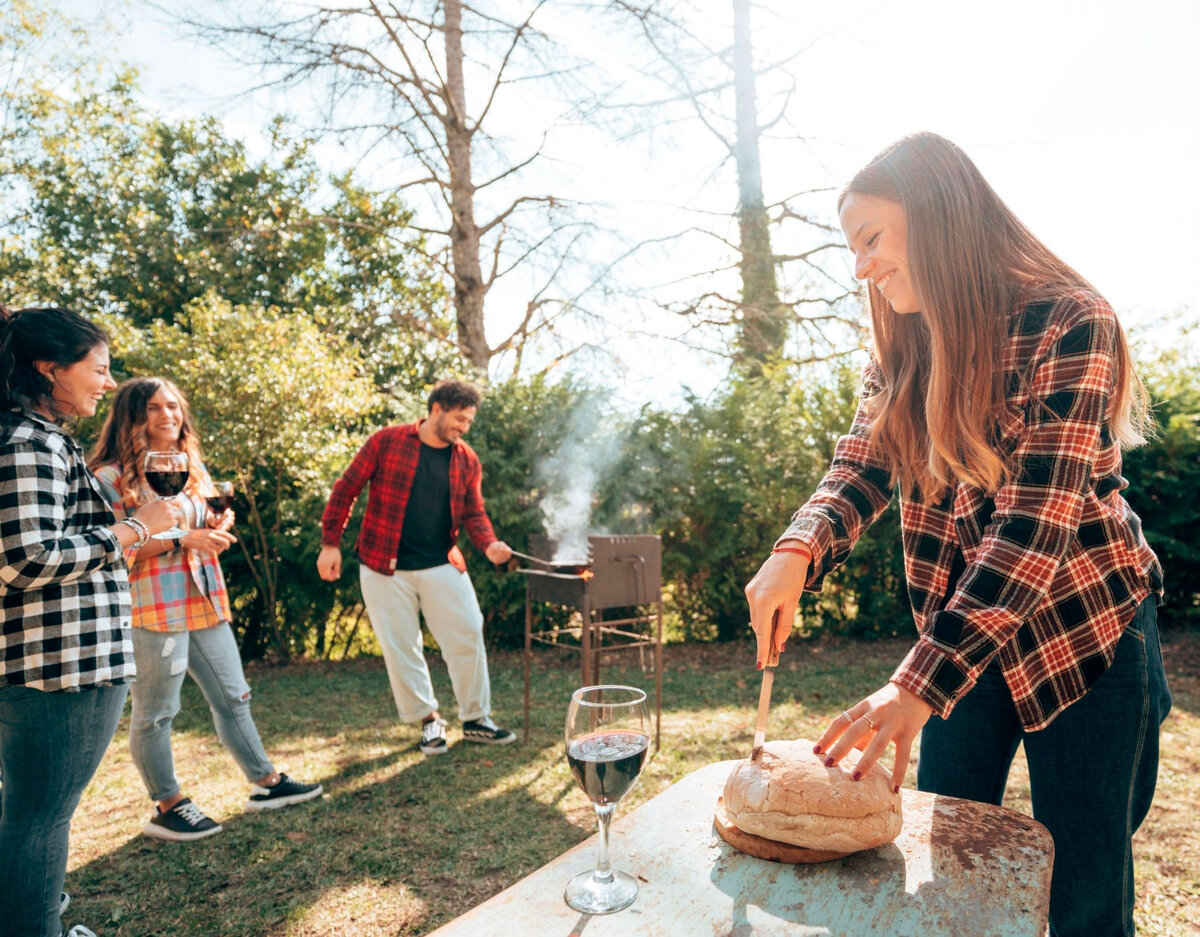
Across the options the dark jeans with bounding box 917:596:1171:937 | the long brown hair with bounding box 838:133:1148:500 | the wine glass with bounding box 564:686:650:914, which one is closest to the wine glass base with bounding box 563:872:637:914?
the wine glass with bounding box 564:686:650:914

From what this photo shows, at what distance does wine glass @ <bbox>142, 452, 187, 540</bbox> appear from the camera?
112 inches

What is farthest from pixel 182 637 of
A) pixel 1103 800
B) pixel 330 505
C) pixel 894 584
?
pixel 894 584

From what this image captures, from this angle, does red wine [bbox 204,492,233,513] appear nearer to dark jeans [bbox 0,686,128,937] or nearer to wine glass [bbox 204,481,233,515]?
wine glass [bbox 204,481,233,515]

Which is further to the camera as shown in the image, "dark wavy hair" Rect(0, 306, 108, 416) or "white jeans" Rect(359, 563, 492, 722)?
"white jeans" Rect(359, 563, 492, 722)

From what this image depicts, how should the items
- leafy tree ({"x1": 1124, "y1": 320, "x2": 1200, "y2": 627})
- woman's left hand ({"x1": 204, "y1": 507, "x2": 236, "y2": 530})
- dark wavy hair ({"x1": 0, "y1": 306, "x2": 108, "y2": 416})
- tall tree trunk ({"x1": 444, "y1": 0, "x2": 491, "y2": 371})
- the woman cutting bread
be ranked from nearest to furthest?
the woman cutting bread → dark wavy hair ({"x1": 0, "y1": 306, "x2": 108, "y2": 416}) → woman's left hand ({"x1": 204, "y1": 507, "x2": 236, "y2": 530}) → leafy tree ({"x1": 1124, "y1": 320, "x2": 1200, "y2": 627}) → tall tree trunk ({"x1": 444, "y1": 0, "x2": 491, "y2": 371})

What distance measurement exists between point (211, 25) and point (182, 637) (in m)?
10.4

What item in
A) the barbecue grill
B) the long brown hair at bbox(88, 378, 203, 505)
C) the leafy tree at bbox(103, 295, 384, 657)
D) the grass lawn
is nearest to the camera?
the grass lawn

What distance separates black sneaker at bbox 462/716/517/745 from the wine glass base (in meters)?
3.74

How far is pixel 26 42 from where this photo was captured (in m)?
14.8

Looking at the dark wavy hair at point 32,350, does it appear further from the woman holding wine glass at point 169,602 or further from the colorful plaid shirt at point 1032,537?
the colorful plaid shirt at point 1032,537

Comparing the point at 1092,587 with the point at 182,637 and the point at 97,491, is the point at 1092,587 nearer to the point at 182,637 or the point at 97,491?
the point at 97,491

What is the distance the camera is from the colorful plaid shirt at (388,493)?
4758mm

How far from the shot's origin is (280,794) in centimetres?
395

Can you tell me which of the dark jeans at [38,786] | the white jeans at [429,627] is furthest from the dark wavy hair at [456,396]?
the dark jeans at [38,786]
